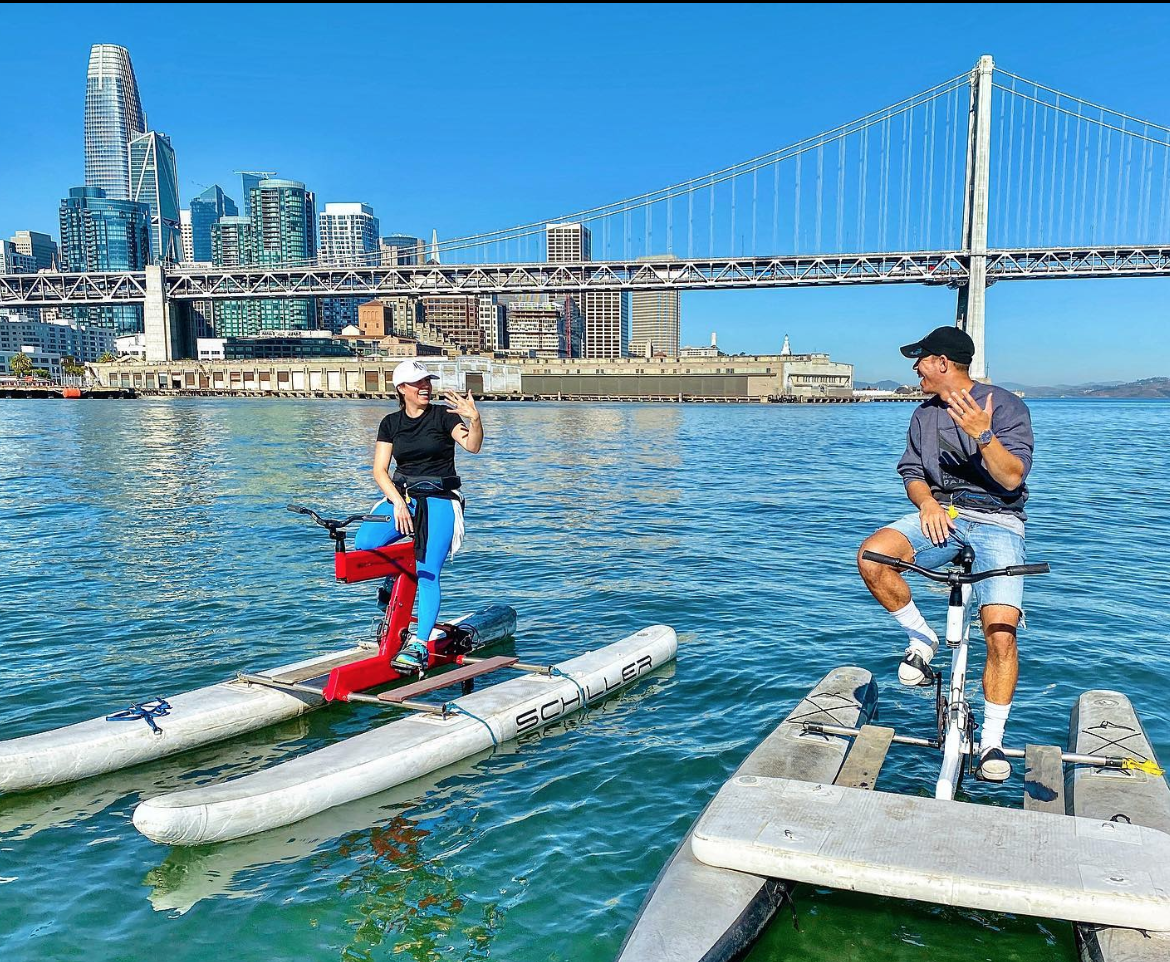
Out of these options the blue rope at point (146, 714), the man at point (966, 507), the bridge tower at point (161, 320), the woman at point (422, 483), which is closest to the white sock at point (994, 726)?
the man at point (966, 507)

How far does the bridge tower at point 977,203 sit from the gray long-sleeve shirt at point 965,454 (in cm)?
9160

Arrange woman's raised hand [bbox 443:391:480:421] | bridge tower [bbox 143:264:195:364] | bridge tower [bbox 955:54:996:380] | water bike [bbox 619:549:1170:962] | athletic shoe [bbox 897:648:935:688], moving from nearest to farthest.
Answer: water bike [bbox 619:549:1170:962] < athletic shoe [bbox 897:648:935:688] < woman's raised hand [bbox 443:391:480:421] < bridge tower [bbox 955:54:996:380] < bridge tower [bbox 143:264:195:364]

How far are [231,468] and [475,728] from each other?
967 inches

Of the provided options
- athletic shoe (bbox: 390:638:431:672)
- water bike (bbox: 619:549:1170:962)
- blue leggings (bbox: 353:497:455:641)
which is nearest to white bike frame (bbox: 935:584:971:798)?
water bike (bbox: 619:549:1170:962)

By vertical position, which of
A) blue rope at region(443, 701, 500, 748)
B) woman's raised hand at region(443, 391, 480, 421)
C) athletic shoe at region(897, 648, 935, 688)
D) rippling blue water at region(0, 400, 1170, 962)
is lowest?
rippling blue water at region(0, 400, 1170, 962)

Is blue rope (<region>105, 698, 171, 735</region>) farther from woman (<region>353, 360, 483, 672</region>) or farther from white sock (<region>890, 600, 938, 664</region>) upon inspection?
white sock (<region>890, 600, 938, 664</region>)

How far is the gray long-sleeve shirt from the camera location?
15.9ft

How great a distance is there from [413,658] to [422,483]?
4.72ft

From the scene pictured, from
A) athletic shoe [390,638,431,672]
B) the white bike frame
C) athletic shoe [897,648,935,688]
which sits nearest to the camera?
the white bike frame

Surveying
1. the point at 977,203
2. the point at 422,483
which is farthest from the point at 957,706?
the point at 977,203

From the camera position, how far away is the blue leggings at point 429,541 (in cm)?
698

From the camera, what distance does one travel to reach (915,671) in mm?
5047

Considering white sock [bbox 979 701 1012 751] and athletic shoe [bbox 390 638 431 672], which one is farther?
athletic shoe [bbox 390 638 431 672]

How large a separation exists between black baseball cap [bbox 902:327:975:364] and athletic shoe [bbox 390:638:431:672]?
4.36m
